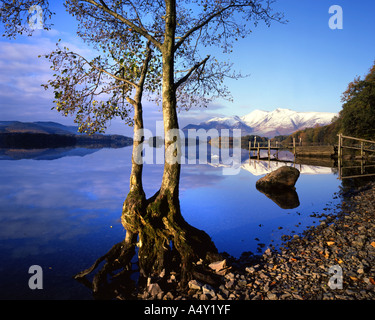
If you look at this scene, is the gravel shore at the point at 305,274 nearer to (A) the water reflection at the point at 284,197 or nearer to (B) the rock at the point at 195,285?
(B) the rock at the point at 195,285

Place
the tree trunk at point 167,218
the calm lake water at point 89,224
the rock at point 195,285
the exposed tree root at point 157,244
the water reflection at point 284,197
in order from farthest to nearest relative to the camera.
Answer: the water reflection at point 284,197
the calm lake water at point 89,224
the tree trunk at point 167,218
the exposed tree root at point 157,244
the rock at point 195,285

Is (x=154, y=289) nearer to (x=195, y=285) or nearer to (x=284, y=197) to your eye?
(x=195, y=285)

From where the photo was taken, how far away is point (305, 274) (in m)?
6.39

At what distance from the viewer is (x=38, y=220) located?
16.1m

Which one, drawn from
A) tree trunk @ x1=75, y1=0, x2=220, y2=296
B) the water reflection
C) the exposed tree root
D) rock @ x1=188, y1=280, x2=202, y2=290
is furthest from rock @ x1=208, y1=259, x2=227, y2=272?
the water reflection

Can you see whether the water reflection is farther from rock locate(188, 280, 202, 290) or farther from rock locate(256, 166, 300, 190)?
rock locate(188, 280, 202, 290)

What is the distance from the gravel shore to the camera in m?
5.64

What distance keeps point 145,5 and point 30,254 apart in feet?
36.5

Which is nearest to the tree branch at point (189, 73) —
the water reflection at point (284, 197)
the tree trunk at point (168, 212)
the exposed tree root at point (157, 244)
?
the tree trunk at point (168, 212)

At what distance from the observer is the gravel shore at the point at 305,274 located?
564cm

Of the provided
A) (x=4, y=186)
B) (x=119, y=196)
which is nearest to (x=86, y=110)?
(x=119, y=196)

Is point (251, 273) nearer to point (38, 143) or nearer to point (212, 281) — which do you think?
point (212, 281)

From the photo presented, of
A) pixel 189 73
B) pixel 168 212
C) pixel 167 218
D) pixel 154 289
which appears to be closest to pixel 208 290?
pixel 154 289

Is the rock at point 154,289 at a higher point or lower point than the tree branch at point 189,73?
lower
